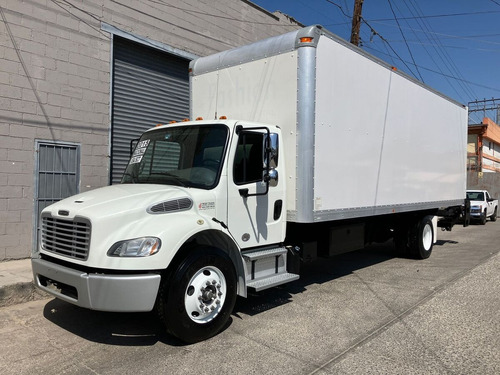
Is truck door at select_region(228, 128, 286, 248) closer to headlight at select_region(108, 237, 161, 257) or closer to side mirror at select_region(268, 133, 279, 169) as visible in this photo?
side mirror at select_region(268, 133, 279, 169)

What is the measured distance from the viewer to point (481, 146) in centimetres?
3481

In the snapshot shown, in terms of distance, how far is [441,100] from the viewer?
30.6 ft

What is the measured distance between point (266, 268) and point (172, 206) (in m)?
1.59

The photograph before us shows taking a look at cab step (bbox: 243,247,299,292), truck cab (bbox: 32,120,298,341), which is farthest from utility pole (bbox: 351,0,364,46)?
cab step (bbox: 243,247,299,292)

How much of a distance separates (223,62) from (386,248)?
7063 millimetres

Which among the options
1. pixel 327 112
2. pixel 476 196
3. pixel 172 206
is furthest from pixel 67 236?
pixel 476 196

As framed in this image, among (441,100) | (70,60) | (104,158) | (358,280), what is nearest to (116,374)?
(358,280)

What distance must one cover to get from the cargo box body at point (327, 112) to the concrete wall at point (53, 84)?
287cm

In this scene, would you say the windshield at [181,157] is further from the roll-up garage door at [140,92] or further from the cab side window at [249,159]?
the roll-up garage door at [140,92]

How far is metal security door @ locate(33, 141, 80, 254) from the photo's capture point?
7.78m

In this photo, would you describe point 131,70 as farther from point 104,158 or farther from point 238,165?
point 238,165

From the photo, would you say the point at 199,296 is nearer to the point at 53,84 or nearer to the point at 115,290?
the point at 115,290

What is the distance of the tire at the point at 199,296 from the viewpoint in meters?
4.08

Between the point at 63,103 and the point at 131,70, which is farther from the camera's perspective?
the point at 131,70
